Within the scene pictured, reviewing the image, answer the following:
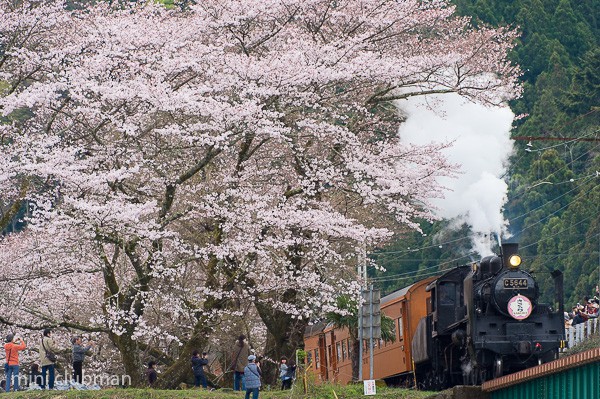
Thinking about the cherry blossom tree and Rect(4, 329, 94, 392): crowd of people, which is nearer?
the cherry blossom tree

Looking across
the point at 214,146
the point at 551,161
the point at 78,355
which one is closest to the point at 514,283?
the point at 214,146

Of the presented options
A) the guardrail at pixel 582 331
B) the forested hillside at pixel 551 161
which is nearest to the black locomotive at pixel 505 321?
the guardrail at pixel 582 331

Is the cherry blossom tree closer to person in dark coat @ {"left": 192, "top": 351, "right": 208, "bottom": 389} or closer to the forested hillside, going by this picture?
person in dark coat @ {"left": 192, "top": 351, "right": 208, "bottom": 389}

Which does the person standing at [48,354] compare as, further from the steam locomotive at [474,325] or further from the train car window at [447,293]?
the train car window at [447,293]

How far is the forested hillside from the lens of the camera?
42750 millimetres

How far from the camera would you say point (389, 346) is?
25266 millimetres

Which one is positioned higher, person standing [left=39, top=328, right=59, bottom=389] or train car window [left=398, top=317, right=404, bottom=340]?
train car window [left=398, top=317, right=404, bottom=340]

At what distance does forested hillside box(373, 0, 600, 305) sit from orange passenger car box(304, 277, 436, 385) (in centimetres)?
868

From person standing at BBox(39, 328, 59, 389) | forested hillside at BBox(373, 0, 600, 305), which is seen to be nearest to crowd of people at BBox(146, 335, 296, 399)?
person standing at BBox(39, 328, 59, 389)

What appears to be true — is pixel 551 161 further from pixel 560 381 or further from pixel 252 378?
A: pixel 560 381

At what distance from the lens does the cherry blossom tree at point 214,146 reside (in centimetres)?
1972

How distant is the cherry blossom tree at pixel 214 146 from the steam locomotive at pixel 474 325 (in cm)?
202

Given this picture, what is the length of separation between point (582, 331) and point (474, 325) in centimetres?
739

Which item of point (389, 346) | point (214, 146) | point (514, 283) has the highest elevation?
point (214, 146)
